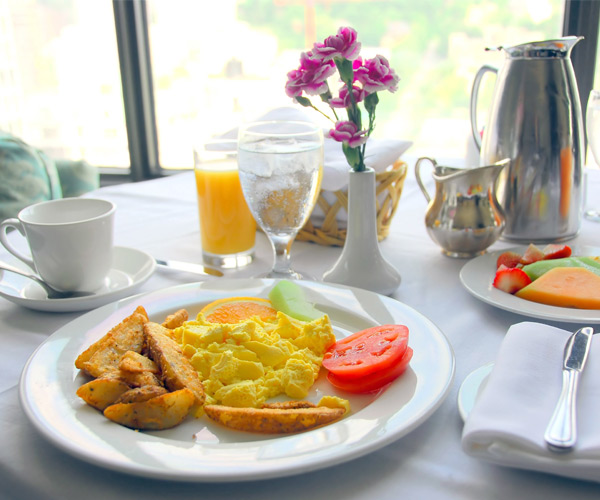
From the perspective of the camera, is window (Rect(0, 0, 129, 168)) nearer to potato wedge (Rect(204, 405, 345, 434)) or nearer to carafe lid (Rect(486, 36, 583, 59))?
carafe lid (Rect(486, 36, 583, 59))

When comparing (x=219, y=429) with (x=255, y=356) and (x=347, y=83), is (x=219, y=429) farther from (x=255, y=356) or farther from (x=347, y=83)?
(x=347, y=83)

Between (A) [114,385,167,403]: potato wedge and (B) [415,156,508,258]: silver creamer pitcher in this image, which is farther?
(B) [415,156,508,258]: silver creamer pitcher

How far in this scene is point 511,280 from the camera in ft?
2.39

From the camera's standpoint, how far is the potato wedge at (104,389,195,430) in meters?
0.47

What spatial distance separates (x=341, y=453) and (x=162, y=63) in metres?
2.65

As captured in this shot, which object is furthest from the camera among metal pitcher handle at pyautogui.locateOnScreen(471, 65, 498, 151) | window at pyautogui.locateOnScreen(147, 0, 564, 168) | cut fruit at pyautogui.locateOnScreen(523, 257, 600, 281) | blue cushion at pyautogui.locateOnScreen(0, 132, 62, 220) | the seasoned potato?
window at pyautogui.locateOnScreen(147, 0, 564, 168)

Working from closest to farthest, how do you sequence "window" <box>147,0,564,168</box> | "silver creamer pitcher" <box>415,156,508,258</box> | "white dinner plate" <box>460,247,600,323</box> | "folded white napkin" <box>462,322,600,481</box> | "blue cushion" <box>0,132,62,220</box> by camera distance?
1. "folded white napkin" <box>462,322,600,481</box>
2. "white dinner plate" <box>460,247,600,323</box>
3. "silver creamer pitcher" <box>415,156,508,258</box>
4. "blue cushion" <box>0,132,62,220</box>
5. "window" <box>147,0,564,168</box>

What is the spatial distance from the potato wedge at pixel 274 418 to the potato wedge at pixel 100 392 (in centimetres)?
9

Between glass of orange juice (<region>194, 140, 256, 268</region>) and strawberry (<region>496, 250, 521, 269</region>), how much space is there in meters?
0.39

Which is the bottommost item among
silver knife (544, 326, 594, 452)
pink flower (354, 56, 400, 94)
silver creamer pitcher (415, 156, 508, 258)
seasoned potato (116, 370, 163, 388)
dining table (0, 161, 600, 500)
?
dining table (0, 161, 600, 500)

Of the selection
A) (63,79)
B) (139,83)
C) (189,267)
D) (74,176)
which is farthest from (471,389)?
(63,79)

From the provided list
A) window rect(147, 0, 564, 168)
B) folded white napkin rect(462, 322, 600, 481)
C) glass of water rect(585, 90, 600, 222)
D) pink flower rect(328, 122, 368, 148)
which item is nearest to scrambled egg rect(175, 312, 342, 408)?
folded white napkin rect(462, 322, 600, 481)

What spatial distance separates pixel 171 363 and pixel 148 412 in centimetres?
6

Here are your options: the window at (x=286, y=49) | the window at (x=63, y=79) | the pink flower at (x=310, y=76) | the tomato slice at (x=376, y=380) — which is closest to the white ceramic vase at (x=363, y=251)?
the pink flower at (x=310, y=76)
